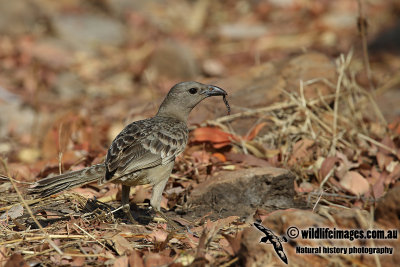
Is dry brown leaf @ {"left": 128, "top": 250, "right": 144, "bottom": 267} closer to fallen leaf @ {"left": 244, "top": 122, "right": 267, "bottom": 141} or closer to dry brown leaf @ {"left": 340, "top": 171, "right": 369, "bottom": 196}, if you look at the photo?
dry brown leaf @ {"left": 340, "top": 171, "right": 369, "bottom": 196}

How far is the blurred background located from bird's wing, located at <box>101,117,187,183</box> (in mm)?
2639

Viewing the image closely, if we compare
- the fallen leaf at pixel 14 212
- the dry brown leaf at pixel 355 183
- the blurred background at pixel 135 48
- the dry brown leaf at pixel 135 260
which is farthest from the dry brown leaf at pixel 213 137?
the dry brown leaf at pixel 135 260

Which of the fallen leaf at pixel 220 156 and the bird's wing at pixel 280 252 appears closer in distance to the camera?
the bird's wing at pixel 280 252

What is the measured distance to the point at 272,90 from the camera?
716cm

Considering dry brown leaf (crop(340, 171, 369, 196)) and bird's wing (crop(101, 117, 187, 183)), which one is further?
dry brown leaf (crop(340, 171, 369, 196))

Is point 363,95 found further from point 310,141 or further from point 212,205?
point 212,205

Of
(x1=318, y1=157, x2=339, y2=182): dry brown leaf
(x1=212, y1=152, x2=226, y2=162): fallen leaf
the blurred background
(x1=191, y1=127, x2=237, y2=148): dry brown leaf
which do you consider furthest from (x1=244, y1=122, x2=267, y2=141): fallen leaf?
the blurred background

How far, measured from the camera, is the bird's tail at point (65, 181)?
14.9 feet

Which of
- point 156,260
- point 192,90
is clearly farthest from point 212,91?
point 156,260

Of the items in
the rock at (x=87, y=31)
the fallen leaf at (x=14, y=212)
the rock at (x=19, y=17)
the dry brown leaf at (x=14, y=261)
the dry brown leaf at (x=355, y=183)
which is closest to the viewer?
the dry brown leaf at (x=14, y=261)

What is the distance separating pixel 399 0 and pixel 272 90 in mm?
9892

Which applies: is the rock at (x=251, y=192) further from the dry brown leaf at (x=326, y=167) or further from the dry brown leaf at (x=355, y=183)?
the dry brown leaf at (x=355, y=183)

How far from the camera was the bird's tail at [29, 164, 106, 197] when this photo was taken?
14.9ft

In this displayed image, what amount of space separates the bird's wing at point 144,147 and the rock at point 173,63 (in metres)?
7.15
